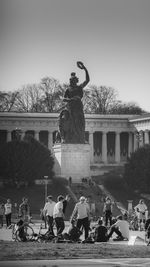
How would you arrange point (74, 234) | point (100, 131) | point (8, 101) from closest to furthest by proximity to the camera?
point (74, 234)
point (8, 101)
point (100, 131)

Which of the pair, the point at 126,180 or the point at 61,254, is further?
the point at 126,180

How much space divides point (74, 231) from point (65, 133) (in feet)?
154

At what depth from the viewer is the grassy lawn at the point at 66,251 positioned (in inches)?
1064

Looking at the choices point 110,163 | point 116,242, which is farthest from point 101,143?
point 116,242

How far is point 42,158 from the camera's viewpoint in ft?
284

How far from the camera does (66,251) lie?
28.4 metres

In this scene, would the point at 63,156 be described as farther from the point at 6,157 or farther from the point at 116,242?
the point at 116,242

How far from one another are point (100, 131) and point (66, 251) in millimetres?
93337

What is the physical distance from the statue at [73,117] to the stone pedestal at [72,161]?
0.73 meters

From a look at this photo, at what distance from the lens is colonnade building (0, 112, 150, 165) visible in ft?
384

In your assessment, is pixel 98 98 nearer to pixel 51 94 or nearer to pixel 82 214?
pixel 51 94

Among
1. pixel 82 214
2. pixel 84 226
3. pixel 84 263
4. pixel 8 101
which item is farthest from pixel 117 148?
pixel 84 263

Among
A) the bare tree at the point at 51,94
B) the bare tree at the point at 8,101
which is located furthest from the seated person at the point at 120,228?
the bare tree at the point at 51,94

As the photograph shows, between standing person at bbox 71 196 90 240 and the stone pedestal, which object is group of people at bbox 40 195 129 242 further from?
the stone pedestal
